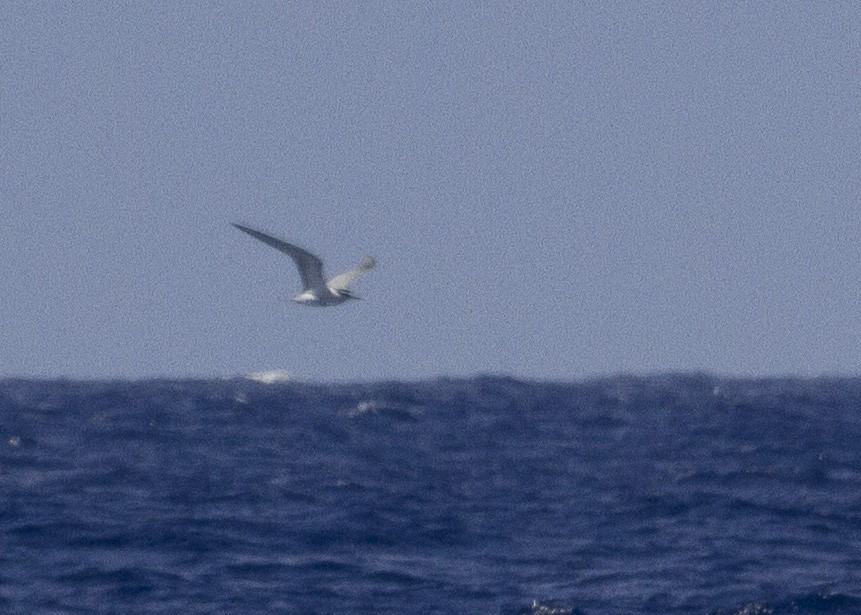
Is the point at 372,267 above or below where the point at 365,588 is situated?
above

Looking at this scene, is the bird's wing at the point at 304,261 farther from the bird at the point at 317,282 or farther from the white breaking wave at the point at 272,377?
the white breaking wave at the point at 272,377

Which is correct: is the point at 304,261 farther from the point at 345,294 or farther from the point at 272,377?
the point at 272,377

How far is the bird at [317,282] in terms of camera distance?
2323 centimetres

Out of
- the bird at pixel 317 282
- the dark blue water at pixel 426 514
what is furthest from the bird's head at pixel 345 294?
the dark blue water at pixel 426 514

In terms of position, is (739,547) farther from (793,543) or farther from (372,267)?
(372,267)

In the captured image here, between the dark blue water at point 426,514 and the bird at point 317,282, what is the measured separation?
2.92 meters

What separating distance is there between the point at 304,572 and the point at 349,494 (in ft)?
17.1

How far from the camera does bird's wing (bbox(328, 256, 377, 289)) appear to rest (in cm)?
2558

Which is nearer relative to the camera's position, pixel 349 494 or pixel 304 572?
Result: pixel 304 572

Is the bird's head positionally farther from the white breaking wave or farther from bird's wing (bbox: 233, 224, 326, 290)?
the white breaking wave

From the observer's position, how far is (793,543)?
19203mm

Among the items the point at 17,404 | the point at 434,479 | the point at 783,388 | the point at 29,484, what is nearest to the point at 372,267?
the point at 434,479

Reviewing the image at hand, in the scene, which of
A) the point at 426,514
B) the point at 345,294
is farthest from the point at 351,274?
the point at 426,514

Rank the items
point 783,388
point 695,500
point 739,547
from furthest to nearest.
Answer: point 783,388 < point 695,500 < point 739,547
